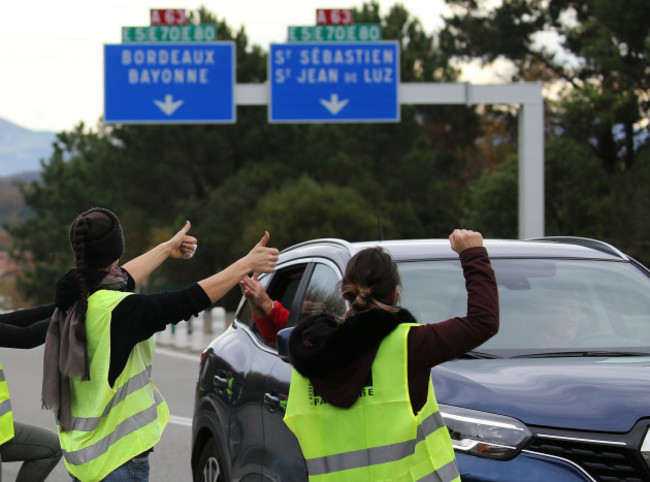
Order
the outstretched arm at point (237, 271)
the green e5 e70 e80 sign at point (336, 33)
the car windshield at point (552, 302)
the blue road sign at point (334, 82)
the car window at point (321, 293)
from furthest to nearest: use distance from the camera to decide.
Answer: the green e5 e70 e80 sign at point (336, 33) → the blue road sign at point (334, 82) → the car window at point (321, 293) → the car windshield at point (552, 302) → the outstretched arm at point (237, 271)

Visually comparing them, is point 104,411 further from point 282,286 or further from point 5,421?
point 282,286

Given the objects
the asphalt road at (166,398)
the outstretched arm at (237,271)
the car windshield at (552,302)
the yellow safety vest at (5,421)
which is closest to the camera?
the outstretched arm at (237,271)

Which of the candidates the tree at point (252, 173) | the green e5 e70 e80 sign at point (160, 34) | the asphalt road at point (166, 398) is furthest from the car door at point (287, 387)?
the tree at point (252, 173)

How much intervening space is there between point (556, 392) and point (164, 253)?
1875 mm

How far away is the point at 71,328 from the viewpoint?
3.97 meters

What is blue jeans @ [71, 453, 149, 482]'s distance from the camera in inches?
158

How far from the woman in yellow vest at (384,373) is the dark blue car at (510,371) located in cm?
32

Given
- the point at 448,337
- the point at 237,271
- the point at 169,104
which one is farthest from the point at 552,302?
the point at 169,104

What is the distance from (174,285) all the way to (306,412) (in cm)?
4083

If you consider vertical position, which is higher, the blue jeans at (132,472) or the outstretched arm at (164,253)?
the outstretched arm at (164,253)

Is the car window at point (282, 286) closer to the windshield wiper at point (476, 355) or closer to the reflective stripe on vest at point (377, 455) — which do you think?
the windshield wiper at point (476, 355)

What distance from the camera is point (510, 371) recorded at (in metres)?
3.97

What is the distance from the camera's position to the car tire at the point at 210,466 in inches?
215

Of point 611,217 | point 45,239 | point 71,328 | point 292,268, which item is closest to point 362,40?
point 611,217
